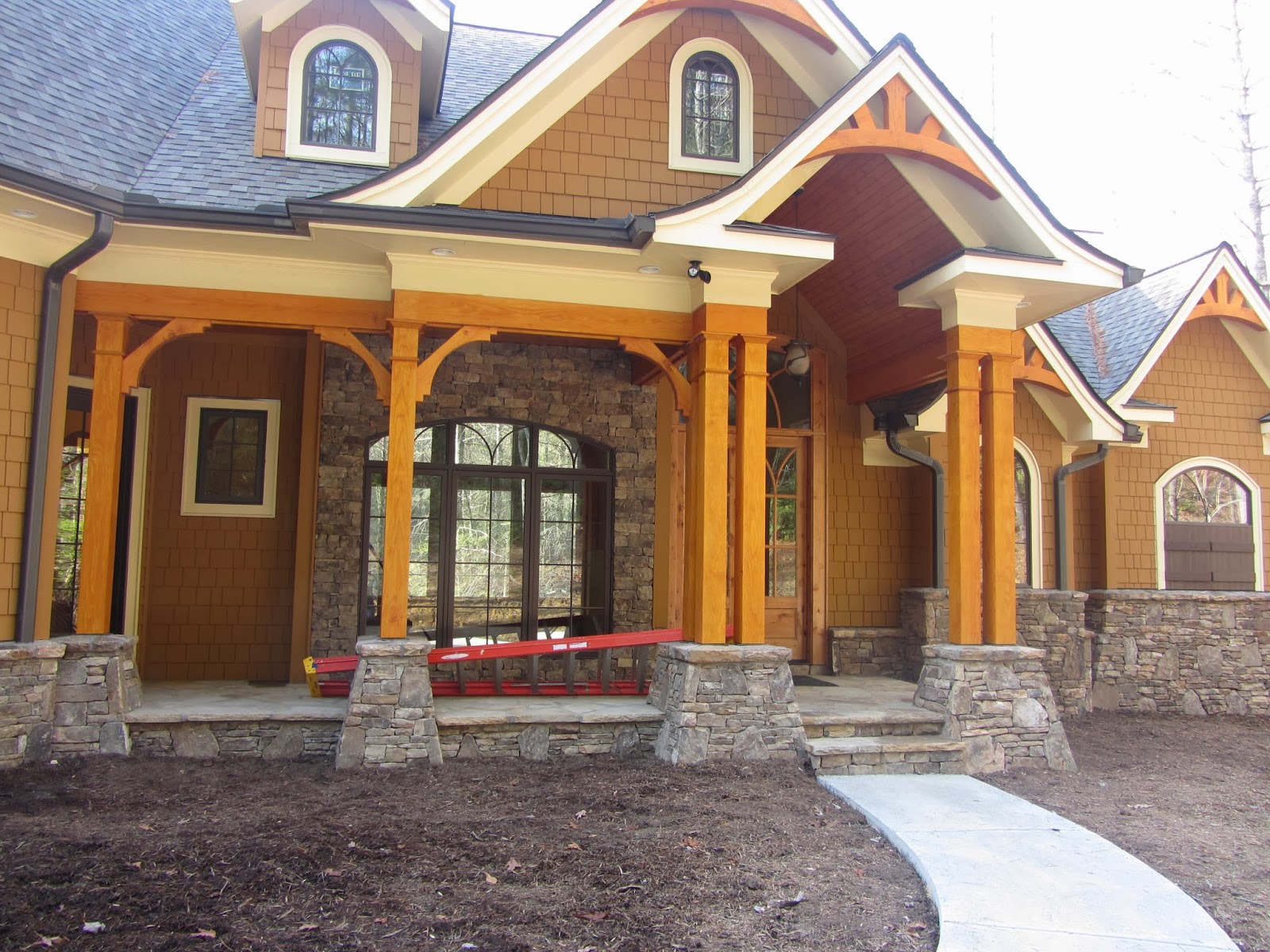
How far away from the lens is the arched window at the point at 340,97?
8.06 metres

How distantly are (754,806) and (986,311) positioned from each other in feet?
13.4

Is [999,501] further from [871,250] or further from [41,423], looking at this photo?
[41,423]

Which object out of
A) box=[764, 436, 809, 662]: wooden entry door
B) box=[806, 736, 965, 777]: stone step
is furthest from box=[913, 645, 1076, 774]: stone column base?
box=[764, 436, 809, 662]: wooden entry door

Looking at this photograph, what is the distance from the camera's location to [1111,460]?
35.4 ft

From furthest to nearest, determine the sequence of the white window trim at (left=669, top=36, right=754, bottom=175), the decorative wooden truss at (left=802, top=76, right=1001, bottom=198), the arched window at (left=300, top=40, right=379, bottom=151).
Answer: the arched window at (left=300, top=40, right=379, bottom=151)
the white window trim at (left=669, top=36, right=754, bottom=175)
the decorative wooden truss at (left=802, top=76, right=1001, bottom=198)

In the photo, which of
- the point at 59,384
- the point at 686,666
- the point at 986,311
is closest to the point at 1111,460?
→ the point at 986,311

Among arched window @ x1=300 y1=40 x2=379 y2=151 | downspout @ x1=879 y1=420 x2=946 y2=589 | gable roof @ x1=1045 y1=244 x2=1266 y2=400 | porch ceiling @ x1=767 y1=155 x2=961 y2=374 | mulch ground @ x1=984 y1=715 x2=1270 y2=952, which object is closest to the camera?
mulch ground @ x1=984 y1=715 x2=1270 y2=952

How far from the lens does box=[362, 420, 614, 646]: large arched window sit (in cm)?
888

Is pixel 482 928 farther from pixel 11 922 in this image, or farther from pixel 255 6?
pixel 255 6

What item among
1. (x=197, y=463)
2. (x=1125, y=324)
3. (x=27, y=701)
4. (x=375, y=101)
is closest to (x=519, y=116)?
(x=375, y=101)

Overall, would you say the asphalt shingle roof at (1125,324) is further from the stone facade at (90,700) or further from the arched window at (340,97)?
the stone facade at (90,700)

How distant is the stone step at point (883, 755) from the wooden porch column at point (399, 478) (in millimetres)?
2838

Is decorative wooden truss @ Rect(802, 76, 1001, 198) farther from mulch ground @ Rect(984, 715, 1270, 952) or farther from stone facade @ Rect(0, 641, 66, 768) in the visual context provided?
stone facade @ Rect(0, 641, 66, 768)

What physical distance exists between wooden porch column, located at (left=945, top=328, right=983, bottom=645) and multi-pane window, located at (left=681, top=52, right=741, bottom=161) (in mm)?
2360
